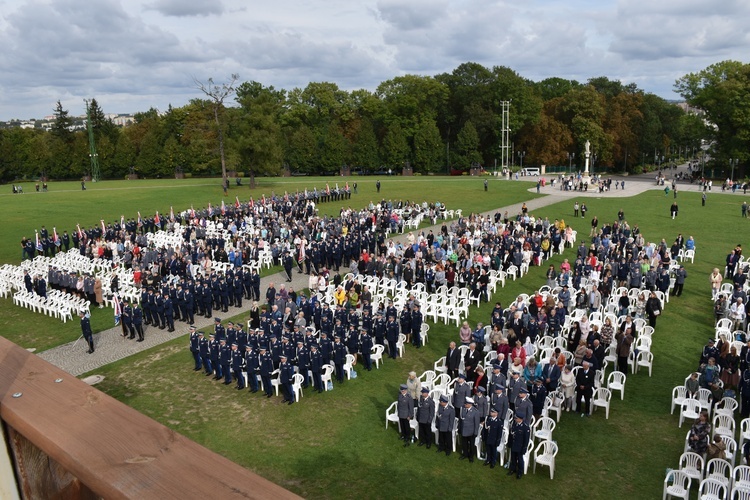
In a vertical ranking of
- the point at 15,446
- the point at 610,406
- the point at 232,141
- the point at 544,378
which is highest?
the point at 232,141

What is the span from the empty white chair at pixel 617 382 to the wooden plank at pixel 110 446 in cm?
1306

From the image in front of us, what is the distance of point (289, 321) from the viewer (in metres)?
17.4

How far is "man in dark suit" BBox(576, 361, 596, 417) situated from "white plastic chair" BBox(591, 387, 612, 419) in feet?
0.49

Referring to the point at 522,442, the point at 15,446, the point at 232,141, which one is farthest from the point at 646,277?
the point at 232,141

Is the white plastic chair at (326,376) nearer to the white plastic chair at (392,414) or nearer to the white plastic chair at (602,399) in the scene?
the white plastic chair at (392,414)

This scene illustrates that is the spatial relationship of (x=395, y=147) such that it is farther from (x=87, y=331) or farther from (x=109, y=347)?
(x=87, y=331)

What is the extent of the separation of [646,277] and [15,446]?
21032 millimetres

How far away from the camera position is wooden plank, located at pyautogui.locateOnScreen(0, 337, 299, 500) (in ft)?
4.20

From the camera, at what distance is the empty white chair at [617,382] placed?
42.3 feet

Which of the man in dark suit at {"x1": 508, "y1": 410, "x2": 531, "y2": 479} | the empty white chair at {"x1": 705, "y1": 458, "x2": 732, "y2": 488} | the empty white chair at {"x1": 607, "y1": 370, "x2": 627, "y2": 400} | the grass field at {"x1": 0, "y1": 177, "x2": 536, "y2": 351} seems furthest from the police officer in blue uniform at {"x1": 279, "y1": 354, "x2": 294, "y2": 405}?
the grass field at {"x1": 0, "y1": 177, "x2": 536, "y2": 351}

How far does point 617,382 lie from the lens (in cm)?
1312

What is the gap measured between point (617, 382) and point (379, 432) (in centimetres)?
591

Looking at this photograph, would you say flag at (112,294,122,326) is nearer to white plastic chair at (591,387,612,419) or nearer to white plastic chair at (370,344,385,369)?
white plastic chair at (370,344,385,369)

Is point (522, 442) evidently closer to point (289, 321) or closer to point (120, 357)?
point (289, 321)
